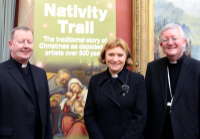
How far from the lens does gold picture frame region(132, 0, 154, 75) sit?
3.53 metres

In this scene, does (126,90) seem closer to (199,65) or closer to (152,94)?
(152,94)

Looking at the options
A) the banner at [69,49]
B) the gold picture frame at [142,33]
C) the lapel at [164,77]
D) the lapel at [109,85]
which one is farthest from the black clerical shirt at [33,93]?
the gold picture frame at [142,33]

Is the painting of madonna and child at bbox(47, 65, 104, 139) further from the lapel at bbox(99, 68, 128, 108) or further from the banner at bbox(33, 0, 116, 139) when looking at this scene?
the lapel at bbox(99, 68, 128, 108)

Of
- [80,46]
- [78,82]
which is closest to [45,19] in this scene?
[80,46]

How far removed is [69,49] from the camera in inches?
133

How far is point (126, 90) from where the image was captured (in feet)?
8.23

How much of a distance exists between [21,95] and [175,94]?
Result: 1.31 metres

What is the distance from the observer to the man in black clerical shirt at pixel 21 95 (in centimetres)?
221

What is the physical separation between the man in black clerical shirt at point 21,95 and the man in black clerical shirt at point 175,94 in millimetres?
1033

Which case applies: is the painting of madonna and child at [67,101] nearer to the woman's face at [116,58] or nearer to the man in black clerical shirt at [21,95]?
the man in black clerical shirt at [21,95]

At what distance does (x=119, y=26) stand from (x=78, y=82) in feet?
2.93

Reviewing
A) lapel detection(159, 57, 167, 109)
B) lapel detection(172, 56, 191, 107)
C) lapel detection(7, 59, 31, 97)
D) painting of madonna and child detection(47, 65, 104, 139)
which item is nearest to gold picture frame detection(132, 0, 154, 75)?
painting of madonna and child detection(47, 65, 104, 139)

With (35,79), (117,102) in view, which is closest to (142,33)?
(117,102)

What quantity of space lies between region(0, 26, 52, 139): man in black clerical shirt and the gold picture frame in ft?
4.86
